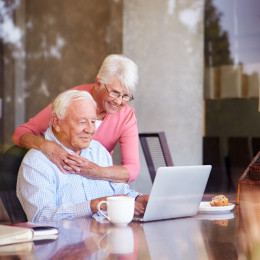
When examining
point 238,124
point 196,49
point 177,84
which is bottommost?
point 238,124

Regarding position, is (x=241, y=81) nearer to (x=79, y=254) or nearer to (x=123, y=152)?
(x=123, y=152)

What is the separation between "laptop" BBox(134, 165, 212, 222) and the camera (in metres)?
1.57

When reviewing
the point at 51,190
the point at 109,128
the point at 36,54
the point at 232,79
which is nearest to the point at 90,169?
the point at 51,190

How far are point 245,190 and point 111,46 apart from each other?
2854mm

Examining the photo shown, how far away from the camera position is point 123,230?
4.78 ft

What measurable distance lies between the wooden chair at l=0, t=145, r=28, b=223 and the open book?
584 mm

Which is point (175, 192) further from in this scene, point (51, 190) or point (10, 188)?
point (10, 188)

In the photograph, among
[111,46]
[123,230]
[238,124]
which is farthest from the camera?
[238,124]

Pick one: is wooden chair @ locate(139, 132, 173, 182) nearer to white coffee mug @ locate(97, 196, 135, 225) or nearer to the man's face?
the man's face

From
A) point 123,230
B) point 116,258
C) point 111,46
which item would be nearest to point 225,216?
point 123,230

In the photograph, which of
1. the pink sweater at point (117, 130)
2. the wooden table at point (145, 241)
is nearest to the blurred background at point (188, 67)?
the pink sweater at point (117, 130)

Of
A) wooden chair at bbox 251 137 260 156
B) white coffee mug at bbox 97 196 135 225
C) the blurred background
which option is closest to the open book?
white coffee mug at bbox 97 196 135 225

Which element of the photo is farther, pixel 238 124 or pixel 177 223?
pixel 238 124

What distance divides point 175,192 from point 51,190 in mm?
448
